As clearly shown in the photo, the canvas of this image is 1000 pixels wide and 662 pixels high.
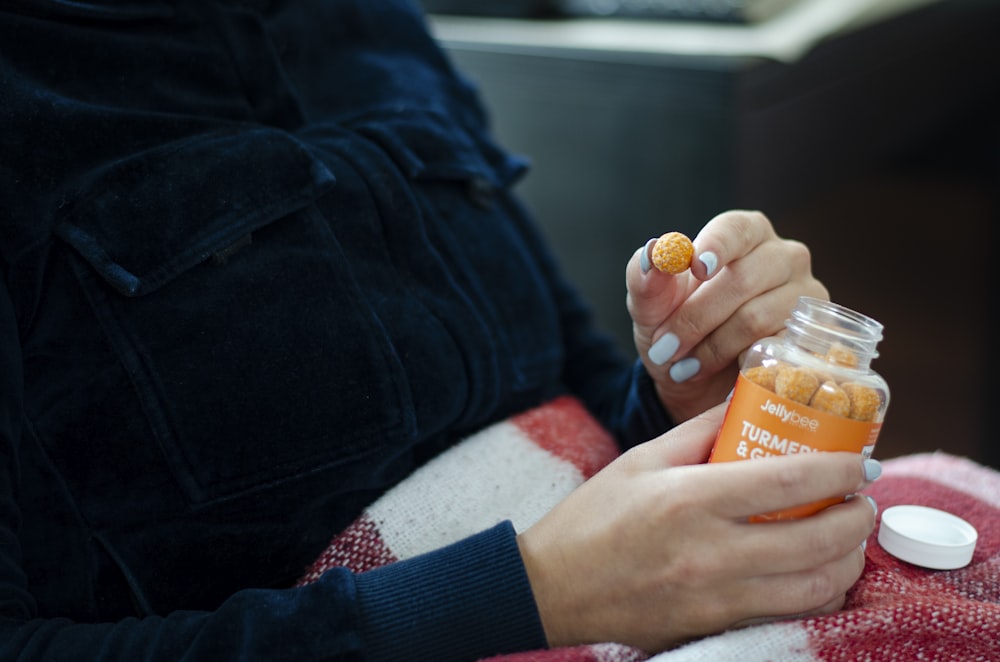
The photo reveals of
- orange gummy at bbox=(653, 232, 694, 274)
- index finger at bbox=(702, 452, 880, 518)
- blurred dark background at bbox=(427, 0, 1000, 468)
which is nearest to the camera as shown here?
index finger at bbox=(702, 452, 880, 518)

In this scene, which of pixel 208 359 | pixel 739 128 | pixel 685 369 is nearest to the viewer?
pixel 208 359

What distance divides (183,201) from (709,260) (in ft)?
1.13

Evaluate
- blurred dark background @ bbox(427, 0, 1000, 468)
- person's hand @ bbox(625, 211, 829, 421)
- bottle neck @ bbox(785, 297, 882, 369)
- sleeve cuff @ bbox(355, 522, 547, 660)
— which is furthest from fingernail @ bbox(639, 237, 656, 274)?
blurred dark background @ bbox(427, 0, 1000, 468)

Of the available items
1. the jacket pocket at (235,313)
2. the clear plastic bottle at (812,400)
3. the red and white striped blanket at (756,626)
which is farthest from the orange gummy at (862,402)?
the jacket pocket at (235,313)

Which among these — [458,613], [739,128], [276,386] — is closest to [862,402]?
[458,613]

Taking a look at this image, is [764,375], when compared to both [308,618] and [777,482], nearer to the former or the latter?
[777,482]

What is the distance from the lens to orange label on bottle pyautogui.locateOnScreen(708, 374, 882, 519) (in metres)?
0.50

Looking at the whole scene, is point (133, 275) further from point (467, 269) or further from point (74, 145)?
point (467, 269)

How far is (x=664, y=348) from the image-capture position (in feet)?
2.24

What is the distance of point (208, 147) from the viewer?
64 centimetres

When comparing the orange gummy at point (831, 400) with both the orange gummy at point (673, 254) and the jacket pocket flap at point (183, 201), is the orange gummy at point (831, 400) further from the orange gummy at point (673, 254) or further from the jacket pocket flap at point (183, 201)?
the jacket pocket flap at point (183, 201)

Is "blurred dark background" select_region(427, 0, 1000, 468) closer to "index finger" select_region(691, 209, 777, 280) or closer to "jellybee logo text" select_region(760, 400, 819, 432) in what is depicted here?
"index finger" select_region(691, 209, 777, 280)

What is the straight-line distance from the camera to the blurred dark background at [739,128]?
1145 millimetres

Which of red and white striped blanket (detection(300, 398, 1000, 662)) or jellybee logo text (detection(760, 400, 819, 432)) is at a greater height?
jellybee logo text (detection(760, 400, 819, 432))
